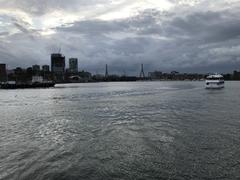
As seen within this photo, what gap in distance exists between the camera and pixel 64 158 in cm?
1798

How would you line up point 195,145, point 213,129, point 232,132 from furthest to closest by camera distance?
1. point 213,129
2. point 232,132
3. point 195,145

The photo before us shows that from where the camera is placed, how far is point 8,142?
22812mm

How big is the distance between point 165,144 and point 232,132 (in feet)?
24.2

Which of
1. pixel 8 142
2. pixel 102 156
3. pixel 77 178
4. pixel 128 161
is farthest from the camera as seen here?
pixel 8 142

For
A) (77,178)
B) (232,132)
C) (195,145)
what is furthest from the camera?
(232,132)

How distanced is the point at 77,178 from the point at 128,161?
3.64 meters

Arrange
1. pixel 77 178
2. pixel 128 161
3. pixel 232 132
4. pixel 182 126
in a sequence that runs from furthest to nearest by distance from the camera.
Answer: pixel 182 126
pixel 232 132
pixel 128 161
pixel 77 178

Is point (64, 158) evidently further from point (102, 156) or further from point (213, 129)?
point (213, 129)

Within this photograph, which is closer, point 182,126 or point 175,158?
point 175,158

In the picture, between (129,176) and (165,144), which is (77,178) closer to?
(129,176)

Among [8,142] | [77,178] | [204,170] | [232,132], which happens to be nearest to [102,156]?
[77,178]

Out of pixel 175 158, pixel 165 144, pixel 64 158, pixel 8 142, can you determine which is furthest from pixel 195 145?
pixel 8 142

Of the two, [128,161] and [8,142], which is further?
[8,142]

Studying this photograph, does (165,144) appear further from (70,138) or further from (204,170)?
(70,138)
